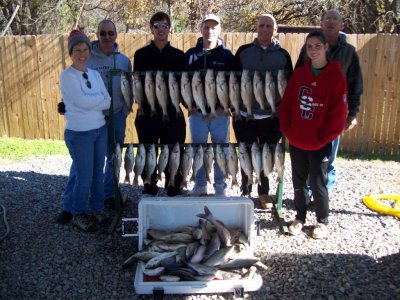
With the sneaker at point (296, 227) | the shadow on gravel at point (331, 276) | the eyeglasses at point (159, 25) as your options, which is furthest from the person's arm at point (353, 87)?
the eyeglasses at point (159, 25)

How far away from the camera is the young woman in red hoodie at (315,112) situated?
12.9ft

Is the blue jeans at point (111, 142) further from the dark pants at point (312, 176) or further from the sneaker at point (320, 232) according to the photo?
the sneaker at point (320, 232)

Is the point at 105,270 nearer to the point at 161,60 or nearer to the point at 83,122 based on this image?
the point at 83,122

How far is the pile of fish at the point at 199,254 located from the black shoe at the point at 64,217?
1277 mm

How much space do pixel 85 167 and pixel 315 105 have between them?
2355mm

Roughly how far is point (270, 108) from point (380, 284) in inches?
77.5

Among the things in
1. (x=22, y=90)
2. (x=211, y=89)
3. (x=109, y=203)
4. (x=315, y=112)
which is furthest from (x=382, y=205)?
(x=22, y=90)

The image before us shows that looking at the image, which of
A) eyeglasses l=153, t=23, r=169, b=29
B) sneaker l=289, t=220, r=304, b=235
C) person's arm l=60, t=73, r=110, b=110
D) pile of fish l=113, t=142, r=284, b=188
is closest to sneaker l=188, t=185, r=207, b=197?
pile of fish l=113, t=142, r=284, b=188

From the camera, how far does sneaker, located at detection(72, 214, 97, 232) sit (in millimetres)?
4582

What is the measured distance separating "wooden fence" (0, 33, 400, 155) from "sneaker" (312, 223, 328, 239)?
368cm

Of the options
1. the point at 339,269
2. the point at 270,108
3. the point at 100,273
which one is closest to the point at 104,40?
the point at 270,108

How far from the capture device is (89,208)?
5.02 metres

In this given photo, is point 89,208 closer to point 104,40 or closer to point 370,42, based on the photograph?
point 104,40

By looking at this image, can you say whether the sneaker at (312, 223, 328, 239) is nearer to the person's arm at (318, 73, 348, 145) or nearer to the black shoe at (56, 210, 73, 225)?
the person's arm at (318, 73, 348, 145)
